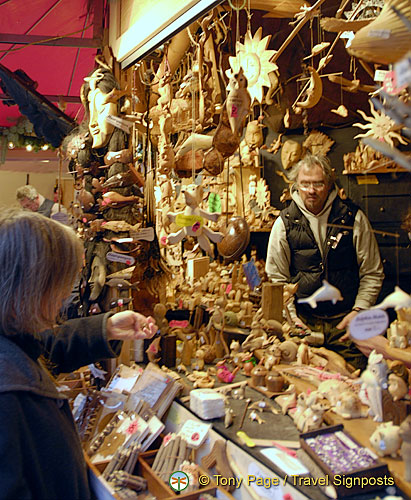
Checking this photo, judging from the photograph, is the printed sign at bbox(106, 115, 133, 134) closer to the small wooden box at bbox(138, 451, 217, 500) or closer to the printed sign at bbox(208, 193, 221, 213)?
the printed sign at bbox(208, 193, 221, 213)

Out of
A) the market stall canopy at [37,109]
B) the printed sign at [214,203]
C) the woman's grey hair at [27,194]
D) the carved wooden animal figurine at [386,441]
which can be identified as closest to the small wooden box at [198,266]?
the printed sign at [214,203]

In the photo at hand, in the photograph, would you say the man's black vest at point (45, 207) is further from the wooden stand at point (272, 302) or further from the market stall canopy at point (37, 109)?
the wooden stand at point (272, 302)

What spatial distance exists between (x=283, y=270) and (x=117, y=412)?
145 cm

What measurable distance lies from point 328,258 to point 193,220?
1.11m

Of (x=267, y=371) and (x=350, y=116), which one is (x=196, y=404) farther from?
(x=350, y=116)

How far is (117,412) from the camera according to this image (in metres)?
2.08

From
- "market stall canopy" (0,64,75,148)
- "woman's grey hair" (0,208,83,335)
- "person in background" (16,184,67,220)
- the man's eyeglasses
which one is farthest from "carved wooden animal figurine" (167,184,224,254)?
"market stall canopy" (0,64,75,148)

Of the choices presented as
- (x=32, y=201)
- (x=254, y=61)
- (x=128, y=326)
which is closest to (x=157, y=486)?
(x=128, y=326)

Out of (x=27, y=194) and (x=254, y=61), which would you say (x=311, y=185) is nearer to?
(x=254, y=61)

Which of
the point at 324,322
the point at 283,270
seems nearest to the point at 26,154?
the point at 283,270

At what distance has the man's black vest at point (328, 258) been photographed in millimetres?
2773

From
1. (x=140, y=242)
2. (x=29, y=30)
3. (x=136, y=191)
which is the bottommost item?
(x=140, y=242)

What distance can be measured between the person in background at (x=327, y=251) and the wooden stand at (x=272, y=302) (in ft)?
0.89

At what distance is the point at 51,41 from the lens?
9.95ft
